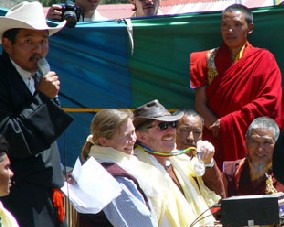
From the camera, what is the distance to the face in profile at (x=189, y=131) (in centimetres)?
616

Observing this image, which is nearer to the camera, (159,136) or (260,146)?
(159,136)

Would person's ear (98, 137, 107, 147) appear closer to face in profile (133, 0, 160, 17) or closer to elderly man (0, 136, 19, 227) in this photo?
elderly man (0, 136, 19, 227)

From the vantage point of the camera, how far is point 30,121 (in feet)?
15.1

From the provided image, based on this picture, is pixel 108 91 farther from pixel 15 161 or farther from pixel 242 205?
pixel 242 205

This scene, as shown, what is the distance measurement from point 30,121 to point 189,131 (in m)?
1.84

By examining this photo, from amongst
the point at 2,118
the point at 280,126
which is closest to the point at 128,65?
the point at 280,126

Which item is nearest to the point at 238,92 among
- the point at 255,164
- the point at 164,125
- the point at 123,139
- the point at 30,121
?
the point at 255,164

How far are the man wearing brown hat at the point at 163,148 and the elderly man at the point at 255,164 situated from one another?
1.49 ft

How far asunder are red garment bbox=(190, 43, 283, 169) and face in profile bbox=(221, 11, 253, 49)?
98 millimetres

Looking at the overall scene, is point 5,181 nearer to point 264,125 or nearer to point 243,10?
point 264,125

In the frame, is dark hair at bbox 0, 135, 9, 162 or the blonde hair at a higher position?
dark hair at bbox 0, 135, 9, 162

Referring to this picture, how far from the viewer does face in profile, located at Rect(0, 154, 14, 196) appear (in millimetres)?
4289

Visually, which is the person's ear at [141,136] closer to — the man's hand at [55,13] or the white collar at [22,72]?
the white collar at [22,72]

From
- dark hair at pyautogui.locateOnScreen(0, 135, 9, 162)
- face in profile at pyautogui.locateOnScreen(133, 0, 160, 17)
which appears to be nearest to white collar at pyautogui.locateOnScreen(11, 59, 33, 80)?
dark hair at pyautogui.locateOnScreen(0, 135, 9, 162)
